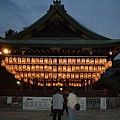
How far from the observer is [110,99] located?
1856 cm

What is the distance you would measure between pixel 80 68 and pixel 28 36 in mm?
6072

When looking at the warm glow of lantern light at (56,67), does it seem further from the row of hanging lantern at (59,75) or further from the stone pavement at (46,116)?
the stone pavement at (46,116)

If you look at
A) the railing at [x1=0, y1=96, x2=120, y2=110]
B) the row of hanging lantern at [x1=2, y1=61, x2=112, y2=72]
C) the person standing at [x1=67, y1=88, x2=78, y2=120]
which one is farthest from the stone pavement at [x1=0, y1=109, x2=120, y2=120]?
the row of hanging lantern at [x1=2, y1=61, x2=112, y2=72]

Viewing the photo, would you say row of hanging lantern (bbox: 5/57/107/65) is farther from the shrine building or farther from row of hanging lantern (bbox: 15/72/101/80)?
row of hanging lantern (bbox: 15/72/101/80)

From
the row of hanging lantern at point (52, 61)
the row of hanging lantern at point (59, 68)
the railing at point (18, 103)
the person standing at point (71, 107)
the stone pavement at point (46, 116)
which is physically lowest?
the stone pavement at point (46, 116)

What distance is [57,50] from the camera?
65.4ft

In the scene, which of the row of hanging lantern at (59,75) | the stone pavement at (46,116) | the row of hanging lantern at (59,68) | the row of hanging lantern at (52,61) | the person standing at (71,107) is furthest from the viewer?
the row of hanging lantern at (59,75)

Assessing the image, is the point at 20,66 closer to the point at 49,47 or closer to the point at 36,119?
the point at 49,47

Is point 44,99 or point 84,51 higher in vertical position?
point 84,51

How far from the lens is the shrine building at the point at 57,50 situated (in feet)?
64.5

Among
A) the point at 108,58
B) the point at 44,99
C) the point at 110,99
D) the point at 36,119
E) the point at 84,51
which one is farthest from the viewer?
the point at 108,58

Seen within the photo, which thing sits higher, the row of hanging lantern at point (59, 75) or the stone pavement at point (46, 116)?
the row of hanging lantern at point (59, 75)

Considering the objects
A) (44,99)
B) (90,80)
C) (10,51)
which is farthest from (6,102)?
(90,80)

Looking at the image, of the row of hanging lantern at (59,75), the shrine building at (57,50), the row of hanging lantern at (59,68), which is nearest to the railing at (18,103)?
the shrine building at (57,50)
